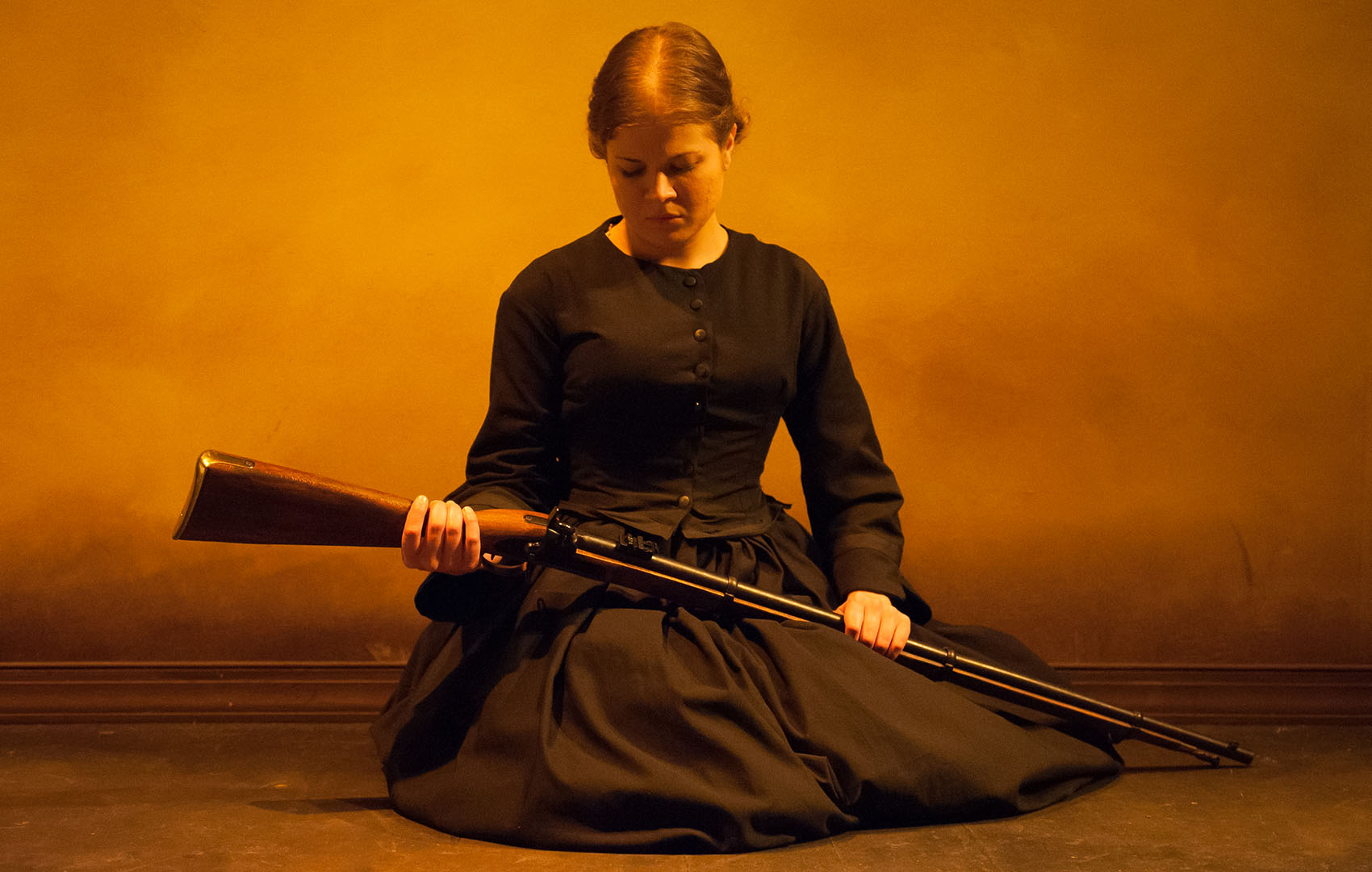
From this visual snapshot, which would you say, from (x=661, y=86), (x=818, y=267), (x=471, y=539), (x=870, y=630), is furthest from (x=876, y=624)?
(x=818, y=267)

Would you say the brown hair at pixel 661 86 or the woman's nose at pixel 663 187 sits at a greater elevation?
the brown hair at pixel 661 86

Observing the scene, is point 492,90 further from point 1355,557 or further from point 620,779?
point 1355,557

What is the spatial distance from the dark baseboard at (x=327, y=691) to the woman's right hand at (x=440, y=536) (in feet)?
3.34

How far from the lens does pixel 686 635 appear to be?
1774mm

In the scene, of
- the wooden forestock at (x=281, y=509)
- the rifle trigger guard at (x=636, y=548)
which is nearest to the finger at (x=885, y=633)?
the rifle trigger guard at (x=636, y=548)

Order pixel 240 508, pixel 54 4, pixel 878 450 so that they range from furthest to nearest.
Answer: pixel 54 4
pixel 878 450
pixel 240 508

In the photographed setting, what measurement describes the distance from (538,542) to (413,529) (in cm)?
19

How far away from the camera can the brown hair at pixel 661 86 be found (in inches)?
68.4

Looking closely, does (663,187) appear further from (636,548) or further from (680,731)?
(680,731)

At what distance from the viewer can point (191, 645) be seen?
→ 8.39ft

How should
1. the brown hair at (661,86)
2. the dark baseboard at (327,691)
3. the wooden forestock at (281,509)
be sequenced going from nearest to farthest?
1. the wooden forestock at (281,509)
2. the brown hair at (661,86)
3. the dark baseboard at (327,691)

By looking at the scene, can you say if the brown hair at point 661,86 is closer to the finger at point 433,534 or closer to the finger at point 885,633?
the finger at point 433,534

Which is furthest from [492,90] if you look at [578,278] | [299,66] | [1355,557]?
[1355,557]

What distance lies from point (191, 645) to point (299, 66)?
128 cm
